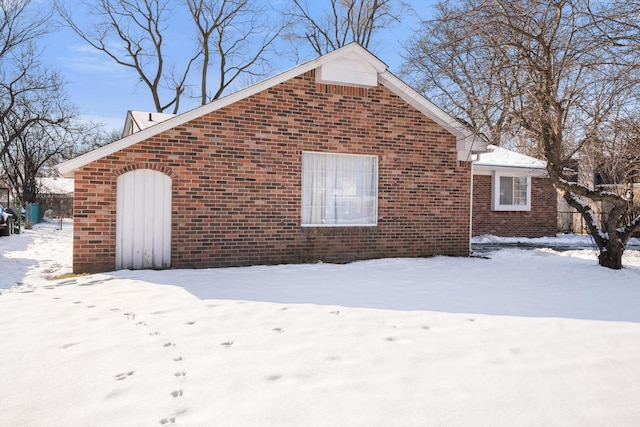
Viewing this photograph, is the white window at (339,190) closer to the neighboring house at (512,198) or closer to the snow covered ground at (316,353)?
the snow covered ground at (316,353)

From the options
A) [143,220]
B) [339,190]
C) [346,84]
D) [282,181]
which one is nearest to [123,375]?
[143,220]

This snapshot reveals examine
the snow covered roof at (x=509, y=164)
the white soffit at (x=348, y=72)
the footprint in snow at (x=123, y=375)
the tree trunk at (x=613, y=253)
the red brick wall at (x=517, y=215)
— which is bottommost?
the footprint in snow at (x=123, y=375)

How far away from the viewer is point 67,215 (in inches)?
1395

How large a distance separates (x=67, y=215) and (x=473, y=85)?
34653mm

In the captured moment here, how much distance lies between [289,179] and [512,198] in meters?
11.7

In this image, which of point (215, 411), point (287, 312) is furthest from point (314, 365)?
point (287, 312)

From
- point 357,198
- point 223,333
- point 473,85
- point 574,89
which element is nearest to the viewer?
point 223,333

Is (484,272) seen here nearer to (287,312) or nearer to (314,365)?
(287,312)

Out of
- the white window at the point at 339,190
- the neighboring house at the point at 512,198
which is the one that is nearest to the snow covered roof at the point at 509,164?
the neighboring house at the point at 512,198

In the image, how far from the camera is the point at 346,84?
9.77 meters

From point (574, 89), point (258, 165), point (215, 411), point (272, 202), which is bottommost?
point (215, 411)

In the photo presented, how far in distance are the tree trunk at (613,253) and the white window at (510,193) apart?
801 cm

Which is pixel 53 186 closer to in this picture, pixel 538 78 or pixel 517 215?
pixel 517 215

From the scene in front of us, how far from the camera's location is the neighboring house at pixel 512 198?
17203 millimetres
